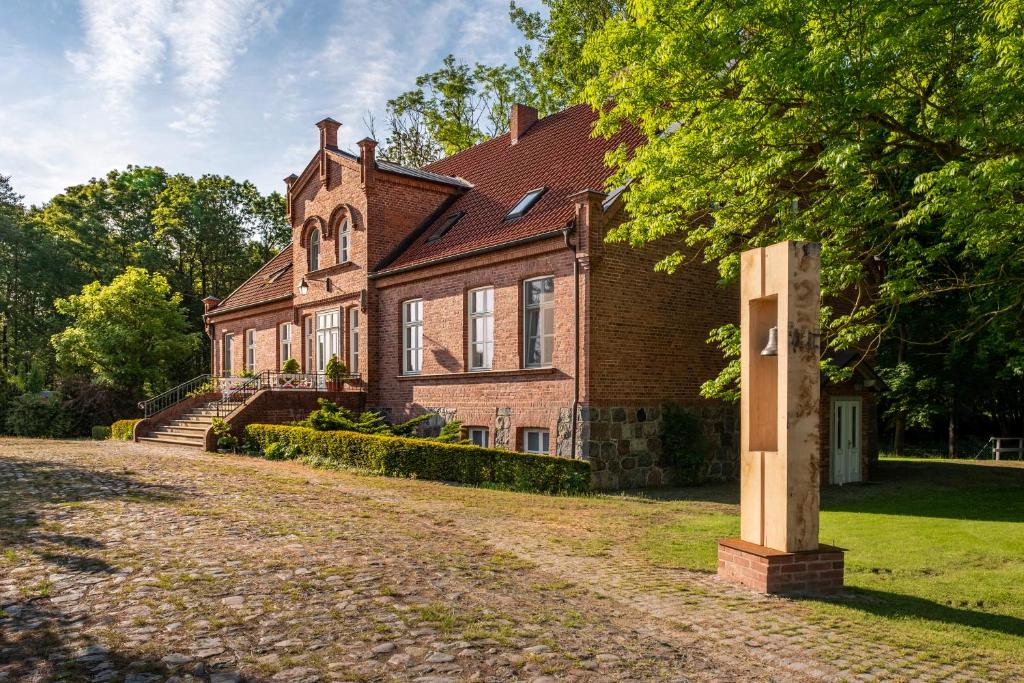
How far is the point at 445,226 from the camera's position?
21.3 m

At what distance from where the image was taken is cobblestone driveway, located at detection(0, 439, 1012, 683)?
16.1ft

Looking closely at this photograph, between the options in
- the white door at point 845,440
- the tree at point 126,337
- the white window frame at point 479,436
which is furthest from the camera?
the tree at point 126,337

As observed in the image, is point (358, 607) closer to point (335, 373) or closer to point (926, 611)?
point (926, 611)

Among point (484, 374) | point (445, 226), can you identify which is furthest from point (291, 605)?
point (445, 226)

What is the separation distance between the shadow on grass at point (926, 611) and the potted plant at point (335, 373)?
55.4 feet

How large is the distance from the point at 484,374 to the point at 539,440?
2248 millimetres

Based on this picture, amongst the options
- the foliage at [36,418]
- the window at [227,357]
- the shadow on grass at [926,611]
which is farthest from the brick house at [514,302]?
the foliage at [36,418]

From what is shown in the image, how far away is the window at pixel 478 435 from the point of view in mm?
17969

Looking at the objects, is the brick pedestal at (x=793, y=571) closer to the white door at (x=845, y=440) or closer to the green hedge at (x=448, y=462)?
the green hedge at (x=448, y=462)

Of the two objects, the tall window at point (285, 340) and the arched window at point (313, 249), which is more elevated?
the arched window at point (313, 249)

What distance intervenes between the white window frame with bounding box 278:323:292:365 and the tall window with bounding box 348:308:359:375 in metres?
5.14

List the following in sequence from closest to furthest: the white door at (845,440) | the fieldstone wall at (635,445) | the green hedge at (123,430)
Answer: the fieldstone wall at (635,445)
the white door at (845,440)
the green hedge at (123,430)

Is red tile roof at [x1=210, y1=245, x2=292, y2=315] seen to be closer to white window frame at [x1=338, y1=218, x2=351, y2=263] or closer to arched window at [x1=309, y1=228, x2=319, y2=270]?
arched window at [x1=309, y1=228, x2=319, y2=270]

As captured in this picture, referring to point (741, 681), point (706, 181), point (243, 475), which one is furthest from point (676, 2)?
point (243, 475)
